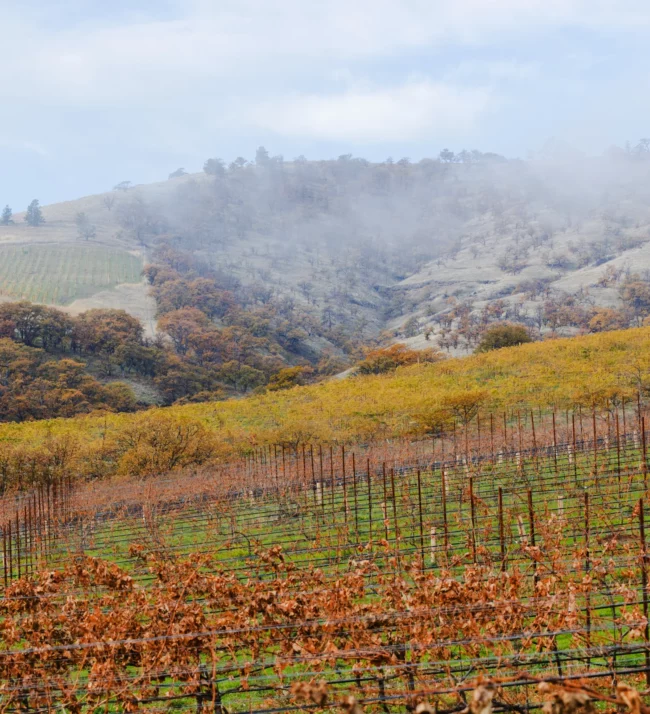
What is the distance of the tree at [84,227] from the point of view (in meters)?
106

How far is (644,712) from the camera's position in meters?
1.86

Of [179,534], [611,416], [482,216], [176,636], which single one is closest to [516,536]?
[176,636]

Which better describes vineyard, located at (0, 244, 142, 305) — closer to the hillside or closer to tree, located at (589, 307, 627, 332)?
the hillside

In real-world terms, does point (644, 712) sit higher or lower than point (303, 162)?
lower

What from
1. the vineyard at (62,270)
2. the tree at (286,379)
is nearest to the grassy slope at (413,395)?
the tree at (286,379)

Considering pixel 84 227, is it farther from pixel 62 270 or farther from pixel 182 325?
pixel 182 325

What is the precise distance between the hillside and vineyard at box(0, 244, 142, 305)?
332 mm

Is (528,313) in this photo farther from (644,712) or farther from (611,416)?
(644,712)

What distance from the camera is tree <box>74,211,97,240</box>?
106m

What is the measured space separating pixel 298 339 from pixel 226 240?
4774 centimetres

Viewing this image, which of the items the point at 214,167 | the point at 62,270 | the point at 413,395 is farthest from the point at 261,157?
the point at 413,395

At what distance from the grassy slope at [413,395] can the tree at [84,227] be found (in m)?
84.5

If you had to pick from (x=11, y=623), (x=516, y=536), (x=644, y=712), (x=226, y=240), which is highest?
(x=226, y=240)

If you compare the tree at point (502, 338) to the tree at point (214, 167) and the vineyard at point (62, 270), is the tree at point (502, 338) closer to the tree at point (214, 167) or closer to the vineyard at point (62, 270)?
the vineyard at point (62, 270)
